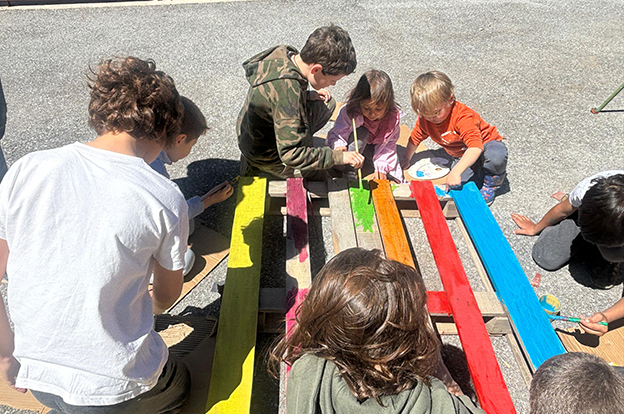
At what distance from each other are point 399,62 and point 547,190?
2222 mm

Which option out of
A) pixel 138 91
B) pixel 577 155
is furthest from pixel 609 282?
pixel 138 91

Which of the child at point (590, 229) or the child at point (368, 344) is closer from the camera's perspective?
the child at point (368, 344)

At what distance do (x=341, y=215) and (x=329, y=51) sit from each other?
3.13ft

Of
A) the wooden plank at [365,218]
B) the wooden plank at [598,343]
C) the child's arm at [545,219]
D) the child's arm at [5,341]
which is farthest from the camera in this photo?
the child's arm at [545,219]

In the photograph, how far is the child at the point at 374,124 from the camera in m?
2.86

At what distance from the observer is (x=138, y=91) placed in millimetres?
1396

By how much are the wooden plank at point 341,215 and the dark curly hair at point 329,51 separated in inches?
28.6

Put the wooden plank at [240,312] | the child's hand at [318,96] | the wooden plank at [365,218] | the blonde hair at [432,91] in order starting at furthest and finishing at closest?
the child's hand at [318,96], the blonde hair at [432,91], the wooden plank at [365,218], the wooden plank at [240,312]

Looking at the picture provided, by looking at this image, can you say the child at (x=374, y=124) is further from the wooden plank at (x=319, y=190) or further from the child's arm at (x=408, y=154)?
the wooden plank at (x=319, y=190)

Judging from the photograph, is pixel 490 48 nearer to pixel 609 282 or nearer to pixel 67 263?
pixel 609 282

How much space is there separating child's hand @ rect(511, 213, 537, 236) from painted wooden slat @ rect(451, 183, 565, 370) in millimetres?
402

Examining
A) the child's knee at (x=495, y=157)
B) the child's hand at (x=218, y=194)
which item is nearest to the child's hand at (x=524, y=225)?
the child's knee at (x=495, y=157)

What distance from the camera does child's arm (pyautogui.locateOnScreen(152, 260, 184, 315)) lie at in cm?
147

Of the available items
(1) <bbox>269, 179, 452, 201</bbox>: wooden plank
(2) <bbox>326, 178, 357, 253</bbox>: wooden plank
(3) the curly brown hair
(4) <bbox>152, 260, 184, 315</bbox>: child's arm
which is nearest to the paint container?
(1) <bbox>269, 179, 452, 201</bbox>: wooden plank
